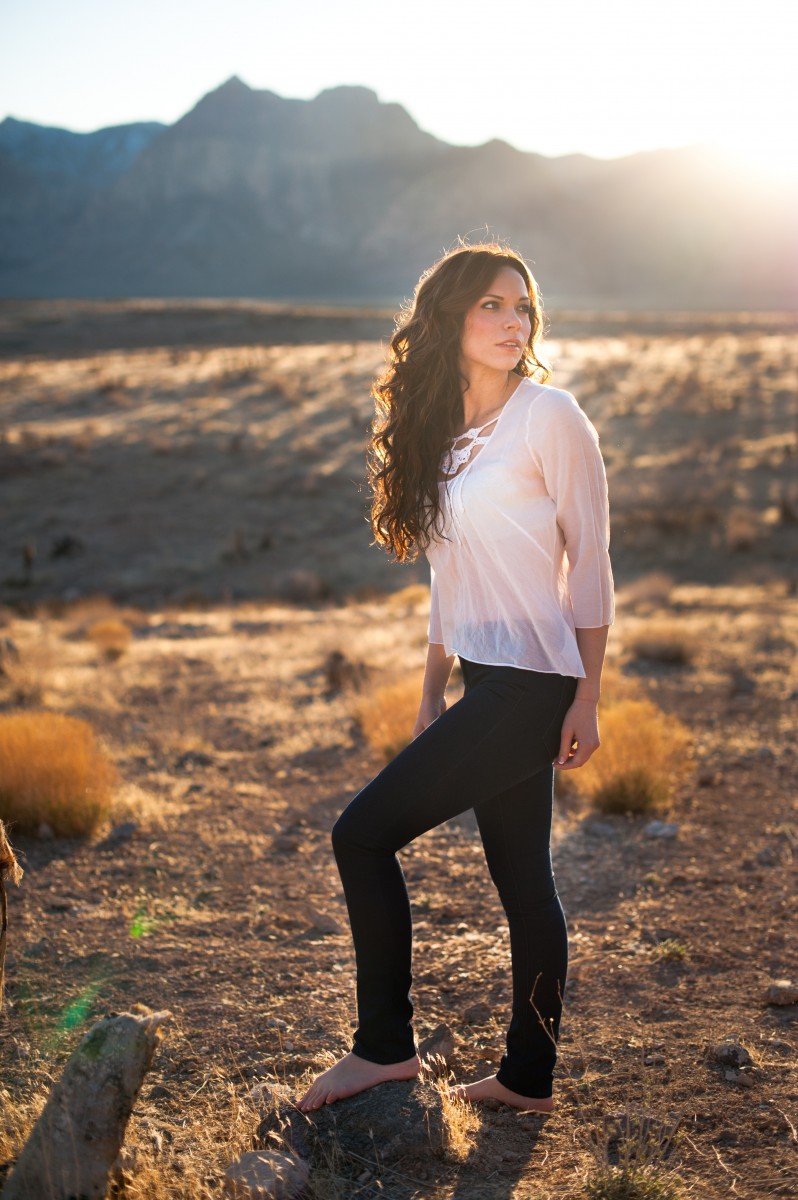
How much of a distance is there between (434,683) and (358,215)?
154948 millimetres

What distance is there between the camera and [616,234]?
12206 centimetres

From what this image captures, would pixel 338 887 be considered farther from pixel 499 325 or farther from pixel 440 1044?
pixel 499 325

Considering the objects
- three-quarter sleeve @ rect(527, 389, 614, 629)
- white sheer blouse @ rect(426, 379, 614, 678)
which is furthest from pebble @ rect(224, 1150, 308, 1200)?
three-quarter sleeve @ rect(527, 389, 614, 629)

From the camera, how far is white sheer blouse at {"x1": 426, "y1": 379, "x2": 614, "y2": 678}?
231 centimetres

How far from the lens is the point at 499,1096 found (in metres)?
2.62

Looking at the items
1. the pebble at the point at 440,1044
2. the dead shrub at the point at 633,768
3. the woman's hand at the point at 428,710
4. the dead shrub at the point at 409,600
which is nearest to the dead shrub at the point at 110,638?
the dead shrub at the point at 409,600

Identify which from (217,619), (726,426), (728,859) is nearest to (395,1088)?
(728,859)

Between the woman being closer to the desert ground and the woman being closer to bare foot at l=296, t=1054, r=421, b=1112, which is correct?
bare foot at l=296, t=1054, r=421, b=1112

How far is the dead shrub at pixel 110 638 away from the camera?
407 inches

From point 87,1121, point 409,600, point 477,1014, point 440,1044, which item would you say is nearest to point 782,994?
point 477,1014

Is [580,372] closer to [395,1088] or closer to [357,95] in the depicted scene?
[395,1088]

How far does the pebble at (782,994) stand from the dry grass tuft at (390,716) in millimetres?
3018

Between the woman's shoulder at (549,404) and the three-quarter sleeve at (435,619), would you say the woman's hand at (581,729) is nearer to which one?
the three-quarter sleeve at (435,619)

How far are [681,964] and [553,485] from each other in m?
2.10
